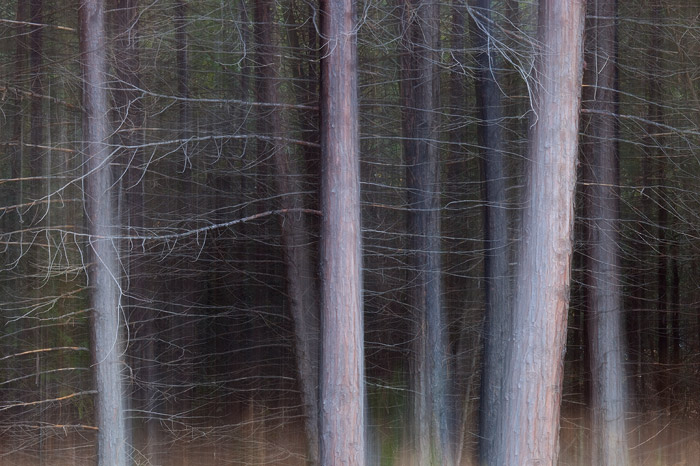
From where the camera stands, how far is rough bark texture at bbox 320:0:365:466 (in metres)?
5.98

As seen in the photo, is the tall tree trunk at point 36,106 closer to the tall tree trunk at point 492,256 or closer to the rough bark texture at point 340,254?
the rough bark texture at point 340,254

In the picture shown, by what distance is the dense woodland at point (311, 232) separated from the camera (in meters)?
8.59

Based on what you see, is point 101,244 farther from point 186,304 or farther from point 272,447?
point 272,447

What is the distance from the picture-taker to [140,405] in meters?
10.2

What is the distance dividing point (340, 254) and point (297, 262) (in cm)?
326

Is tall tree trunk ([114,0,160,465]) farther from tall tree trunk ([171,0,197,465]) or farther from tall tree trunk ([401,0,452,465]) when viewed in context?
tall tree trunk ([401,0,452,465])

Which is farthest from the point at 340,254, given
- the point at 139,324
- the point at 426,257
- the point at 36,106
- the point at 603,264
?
the point at 36,106

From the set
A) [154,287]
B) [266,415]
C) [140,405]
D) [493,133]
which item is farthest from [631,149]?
[140,405]

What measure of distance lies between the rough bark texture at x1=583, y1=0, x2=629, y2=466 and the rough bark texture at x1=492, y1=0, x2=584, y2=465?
337 cm

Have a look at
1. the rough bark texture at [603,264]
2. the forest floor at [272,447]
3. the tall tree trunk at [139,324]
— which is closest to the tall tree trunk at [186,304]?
the forest floor at [272,447]

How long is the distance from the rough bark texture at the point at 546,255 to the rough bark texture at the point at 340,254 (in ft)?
4.67

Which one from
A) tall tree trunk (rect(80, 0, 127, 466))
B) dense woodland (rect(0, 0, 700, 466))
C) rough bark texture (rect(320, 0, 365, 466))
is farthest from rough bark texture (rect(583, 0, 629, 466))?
tall tree trunk (rect(80, 0, 127, 466))

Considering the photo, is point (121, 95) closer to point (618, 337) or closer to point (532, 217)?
point (532, 217)

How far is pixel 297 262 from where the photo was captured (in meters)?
9.28
